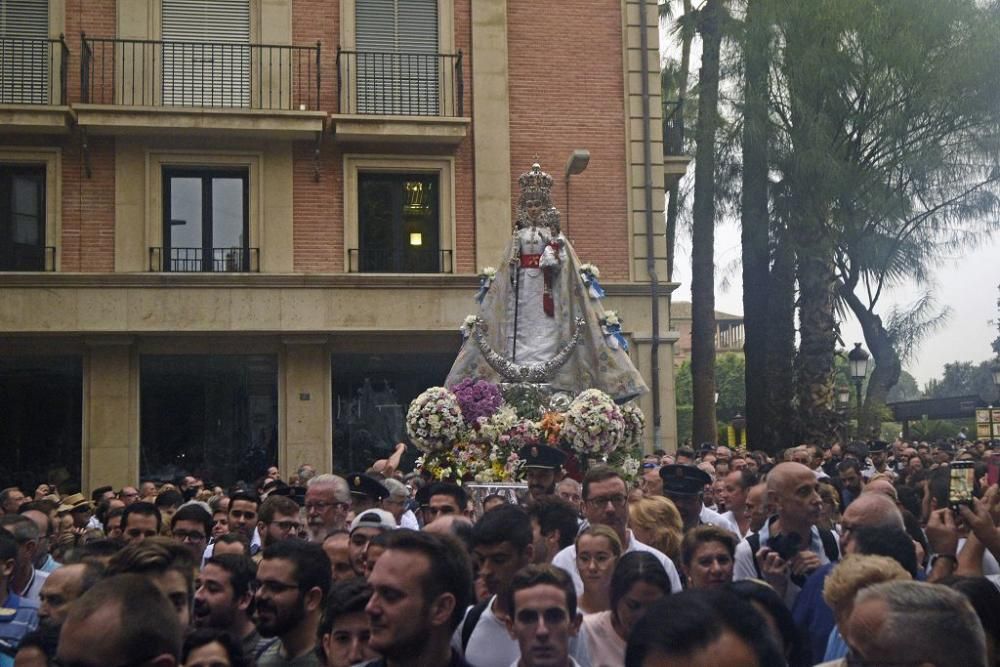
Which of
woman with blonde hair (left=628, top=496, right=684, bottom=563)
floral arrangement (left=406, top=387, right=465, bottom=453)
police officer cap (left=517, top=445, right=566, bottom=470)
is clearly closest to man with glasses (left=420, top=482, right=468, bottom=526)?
woman with blonde hair (left=628, top=496, right=684, bottom=563)

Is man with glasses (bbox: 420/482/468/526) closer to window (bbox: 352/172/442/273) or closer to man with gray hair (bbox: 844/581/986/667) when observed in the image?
man with gray hair (bbox: 844/581/986/667)

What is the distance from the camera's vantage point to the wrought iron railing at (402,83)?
71.9ft

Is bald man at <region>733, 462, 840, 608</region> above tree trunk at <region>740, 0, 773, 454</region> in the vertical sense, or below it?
below

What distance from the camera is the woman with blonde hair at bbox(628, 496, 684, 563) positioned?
720cm

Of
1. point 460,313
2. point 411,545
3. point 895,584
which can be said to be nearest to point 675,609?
point 895,584

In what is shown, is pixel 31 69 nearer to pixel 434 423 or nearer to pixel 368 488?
pixel 434 423

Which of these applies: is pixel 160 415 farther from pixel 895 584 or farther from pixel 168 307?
pixel 895 584

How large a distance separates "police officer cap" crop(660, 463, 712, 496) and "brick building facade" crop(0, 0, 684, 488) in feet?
42.9

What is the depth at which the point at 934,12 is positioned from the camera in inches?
888

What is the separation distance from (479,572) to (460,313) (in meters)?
15.8

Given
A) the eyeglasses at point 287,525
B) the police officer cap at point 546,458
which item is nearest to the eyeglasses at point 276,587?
the eyeglasses at point 287,525

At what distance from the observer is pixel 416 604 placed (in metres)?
4.04

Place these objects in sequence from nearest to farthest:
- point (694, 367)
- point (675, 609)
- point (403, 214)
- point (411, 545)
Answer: point (675, 609) < point (411, 545) < point (403, 214) < point (694, 367)

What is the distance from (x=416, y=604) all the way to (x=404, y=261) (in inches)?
716
